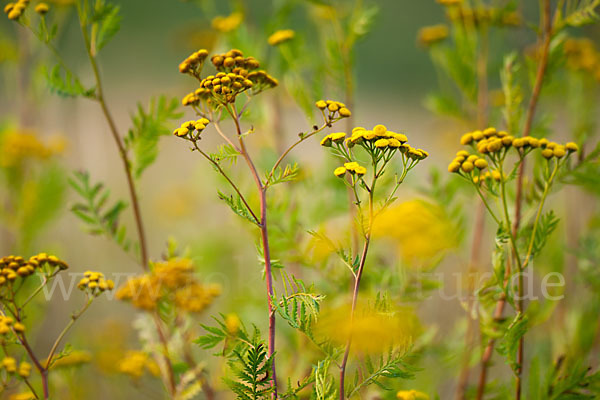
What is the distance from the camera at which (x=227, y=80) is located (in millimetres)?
544

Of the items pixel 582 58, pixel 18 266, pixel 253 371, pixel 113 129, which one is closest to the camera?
pixel 253 371

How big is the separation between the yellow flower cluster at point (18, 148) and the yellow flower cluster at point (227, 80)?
84 centimetres

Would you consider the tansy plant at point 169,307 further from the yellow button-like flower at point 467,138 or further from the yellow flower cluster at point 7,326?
the yellow button-like flower at point 467,138

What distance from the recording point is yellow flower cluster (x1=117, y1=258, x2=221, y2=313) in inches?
30.6

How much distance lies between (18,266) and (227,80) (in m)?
0.36

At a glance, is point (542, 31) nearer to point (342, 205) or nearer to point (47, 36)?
point (342, 205)

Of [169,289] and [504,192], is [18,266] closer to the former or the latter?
[169,289]

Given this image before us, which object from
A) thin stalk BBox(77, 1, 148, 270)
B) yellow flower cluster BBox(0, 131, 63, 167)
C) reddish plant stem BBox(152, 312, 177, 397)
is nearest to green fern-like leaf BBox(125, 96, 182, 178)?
thin stalk BBox(77, 1, 148, 270)

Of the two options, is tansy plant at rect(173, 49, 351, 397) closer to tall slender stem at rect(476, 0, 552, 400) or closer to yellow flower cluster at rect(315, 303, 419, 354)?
yellow flower cluster at rect(315, 303, 419, 354)

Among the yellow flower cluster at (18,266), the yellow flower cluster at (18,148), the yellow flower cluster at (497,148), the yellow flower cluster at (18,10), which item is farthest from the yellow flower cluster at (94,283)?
the yellow flower cluster at (18,148)

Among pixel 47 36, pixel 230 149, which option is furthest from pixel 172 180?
pixel 230 149

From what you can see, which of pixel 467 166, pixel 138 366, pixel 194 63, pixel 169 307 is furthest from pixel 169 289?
pixel 467 166

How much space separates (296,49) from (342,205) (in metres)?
0.33

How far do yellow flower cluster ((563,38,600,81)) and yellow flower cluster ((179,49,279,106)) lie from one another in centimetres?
85
